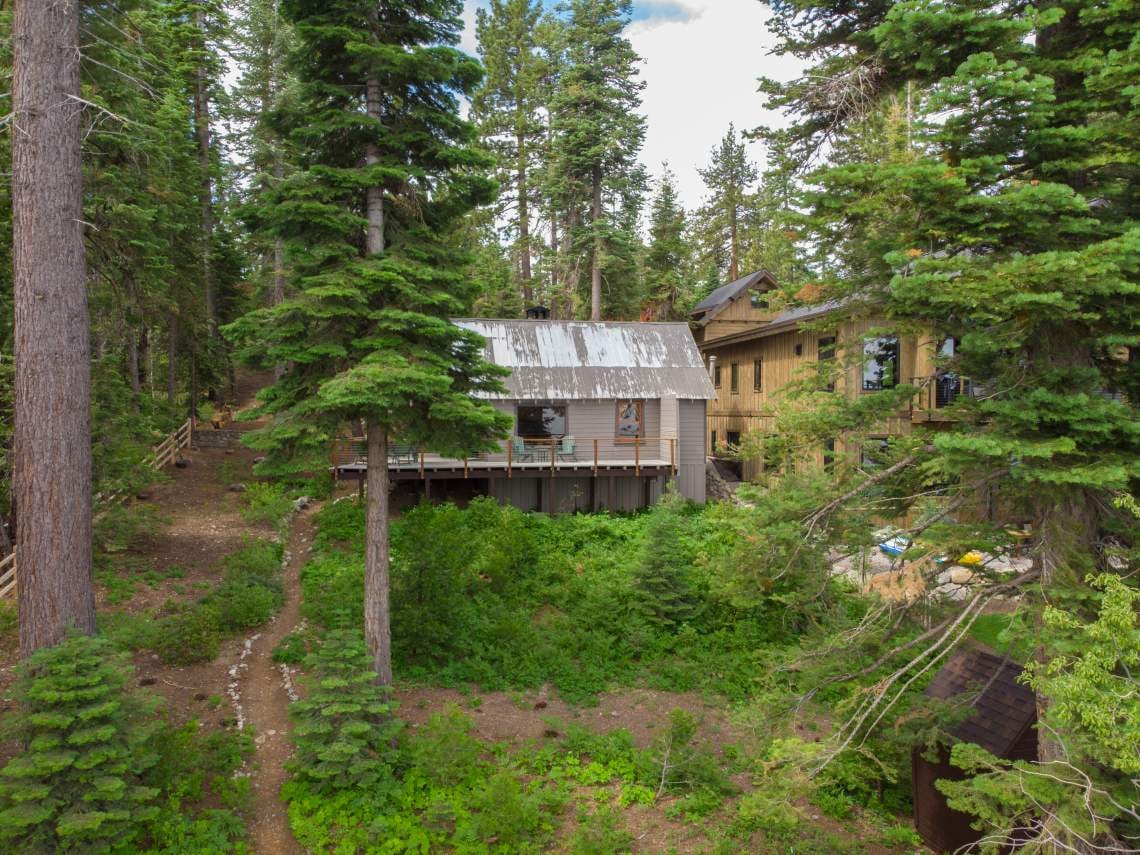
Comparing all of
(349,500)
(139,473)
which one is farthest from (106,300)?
(349,500)

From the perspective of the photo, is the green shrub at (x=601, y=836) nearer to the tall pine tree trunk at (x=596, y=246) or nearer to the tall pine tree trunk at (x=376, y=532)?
the tall pine tree trunk at (x=376, y=532)

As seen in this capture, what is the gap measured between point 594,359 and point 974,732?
618 inches

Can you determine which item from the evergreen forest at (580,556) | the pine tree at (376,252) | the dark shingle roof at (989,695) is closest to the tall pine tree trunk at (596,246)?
the evergreen forest at (580,556)

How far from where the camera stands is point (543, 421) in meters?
21.5

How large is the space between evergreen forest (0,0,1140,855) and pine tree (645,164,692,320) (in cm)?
2051

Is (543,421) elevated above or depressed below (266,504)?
above

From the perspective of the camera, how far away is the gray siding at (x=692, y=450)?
22.0 metres

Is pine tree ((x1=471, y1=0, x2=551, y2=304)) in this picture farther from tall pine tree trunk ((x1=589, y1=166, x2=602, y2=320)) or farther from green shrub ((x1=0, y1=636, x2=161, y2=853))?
green shrub ((x1=0, y1=636, x2=161, y2=853))

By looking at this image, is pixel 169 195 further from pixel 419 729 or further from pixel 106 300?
pixel 419 729

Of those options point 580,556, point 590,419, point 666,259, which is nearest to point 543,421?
point 590,419

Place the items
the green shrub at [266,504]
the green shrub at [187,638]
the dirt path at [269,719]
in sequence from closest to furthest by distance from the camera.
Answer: the dirt path at [269,719], the green shrub at [187,638], the green shrub at [266,504]

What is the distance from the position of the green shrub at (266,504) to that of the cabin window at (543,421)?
7367 millimetres

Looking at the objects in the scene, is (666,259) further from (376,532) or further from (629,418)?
(376,532)

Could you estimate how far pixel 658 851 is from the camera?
794cm
